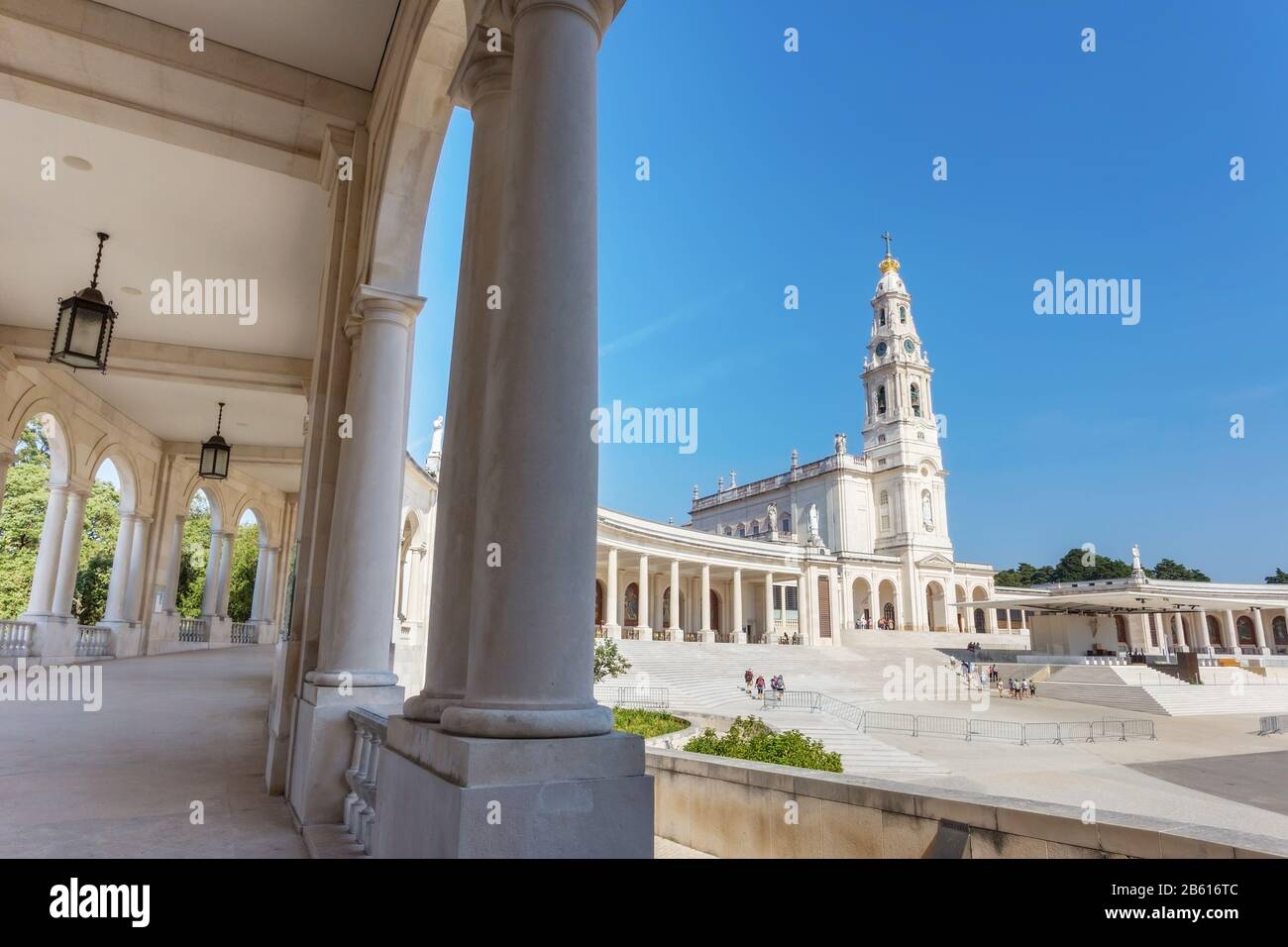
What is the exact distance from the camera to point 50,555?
19922 mm

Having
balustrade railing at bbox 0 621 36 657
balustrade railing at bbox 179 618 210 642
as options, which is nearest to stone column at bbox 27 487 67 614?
balustrade railing at bbox 0 621 36 657

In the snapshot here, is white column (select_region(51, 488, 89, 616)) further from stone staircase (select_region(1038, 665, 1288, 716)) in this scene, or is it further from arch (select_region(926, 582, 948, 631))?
arch (select_region(926, 582, 948, 631))

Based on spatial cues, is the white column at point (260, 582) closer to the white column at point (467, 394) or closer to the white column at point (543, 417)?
the white column at point (467, 394)

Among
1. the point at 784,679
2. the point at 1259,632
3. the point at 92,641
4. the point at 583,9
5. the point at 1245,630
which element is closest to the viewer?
the point at 583,9

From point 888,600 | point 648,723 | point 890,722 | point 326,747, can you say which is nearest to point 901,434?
point 888,600

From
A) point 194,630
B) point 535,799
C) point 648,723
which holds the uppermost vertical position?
point 194,630

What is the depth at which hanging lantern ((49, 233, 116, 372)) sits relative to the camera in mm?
9828

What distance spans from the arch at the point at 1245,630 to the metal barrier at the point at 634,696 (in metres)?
79.5

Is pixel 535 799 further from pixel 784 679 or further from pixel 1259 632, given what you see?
pixel 1259 632

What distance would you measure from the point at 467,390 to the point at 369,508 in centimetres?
349

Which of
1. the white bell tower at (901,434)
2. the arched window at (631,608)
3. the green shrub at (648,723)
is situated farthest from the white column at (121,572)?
the white bell tower at (901,434)

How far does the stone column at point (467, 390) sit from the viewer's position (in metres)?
4.13

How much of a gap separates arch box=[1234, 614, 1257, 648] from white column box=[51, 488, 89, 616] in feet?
330

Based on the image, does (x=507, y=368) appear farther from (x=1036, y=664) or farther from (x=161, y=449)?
(x=1036, y=664)
